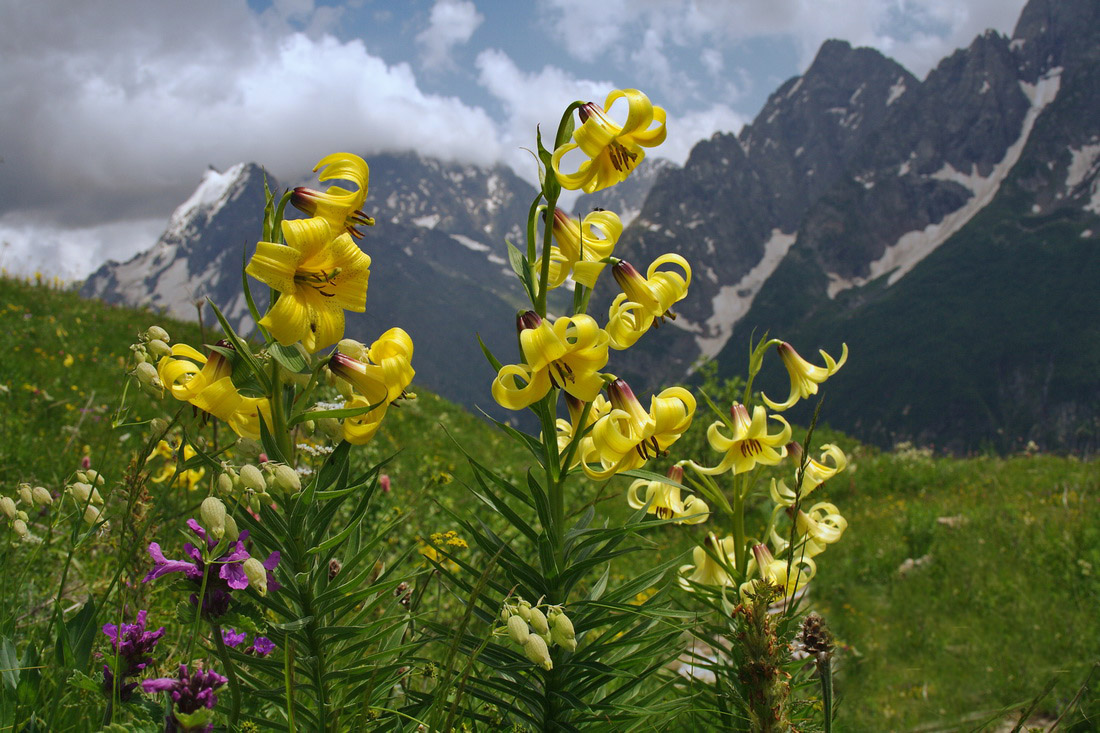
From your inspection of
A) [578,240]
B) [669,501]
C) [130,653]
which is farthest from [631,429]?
[130,653]

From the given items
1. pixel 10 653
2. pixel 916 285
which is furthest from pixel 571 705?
pixel 916 285

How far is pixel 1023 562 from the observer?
5609 mm

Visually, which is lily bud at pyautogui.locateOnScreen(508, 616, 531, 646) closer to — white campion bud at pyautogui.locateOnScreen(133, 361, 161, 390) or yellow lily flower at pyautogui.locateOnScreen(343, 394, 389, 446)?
yellow lily flower at pyautogui.locateOnScreen(343, 394, 389, 446)

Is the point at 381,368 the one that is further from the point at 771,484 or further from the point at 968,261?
the point at 968,261

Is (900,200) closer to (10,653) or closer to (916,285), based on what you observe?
(916,285)

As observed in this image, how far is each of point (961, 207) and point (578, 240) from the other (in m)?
208

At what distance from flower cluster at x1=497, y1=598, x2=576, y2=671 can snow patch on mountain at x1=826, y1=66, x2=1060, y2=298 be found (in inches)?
7416

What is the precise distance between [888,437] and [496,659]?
143591 mm

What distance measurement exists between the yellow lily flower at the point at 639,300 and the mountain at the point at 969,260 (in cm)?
9911

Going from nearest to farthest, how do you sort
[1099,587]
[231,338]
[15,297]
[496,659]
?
1. [231,338]
2. [496,659]
3. [1099,587]
4. [15,297]

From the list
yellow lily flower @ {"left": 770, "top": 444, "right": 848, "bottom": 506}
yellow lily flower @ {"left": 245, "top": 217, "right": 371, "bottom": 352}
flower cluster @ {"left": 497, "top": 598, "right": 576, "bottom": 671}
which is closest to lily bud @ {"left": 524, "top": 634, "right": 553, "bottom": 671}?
flower cluster @ {"left": 497, "top": 598, "right": 576, "bottom": 671}

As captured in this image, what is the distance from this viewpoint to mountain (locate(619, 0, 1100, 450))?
120 metres

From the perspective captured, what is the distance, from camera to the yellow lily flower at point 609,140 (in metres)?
1.75

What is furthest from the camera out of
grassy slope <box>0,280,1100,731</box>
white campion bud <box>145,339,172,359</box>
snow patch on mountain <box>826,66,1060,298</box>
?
snow patch on mountain <box>826,66,1060,298</box>
